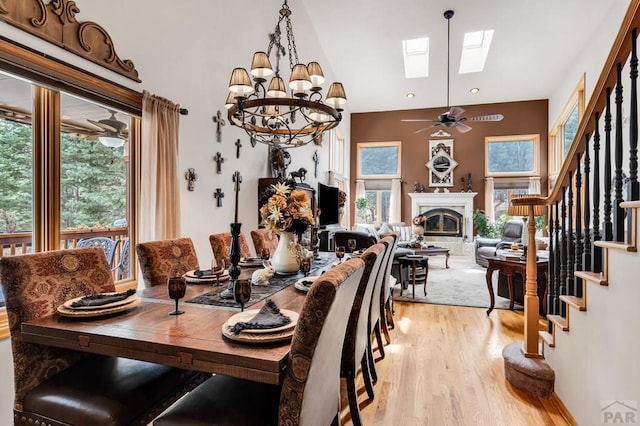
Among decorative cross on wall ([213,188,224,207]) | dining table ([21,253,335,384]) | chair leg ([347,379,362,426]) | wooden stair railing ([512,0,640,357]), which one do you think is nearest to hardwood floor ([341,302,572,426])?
chair leg ([347,379,362,426])

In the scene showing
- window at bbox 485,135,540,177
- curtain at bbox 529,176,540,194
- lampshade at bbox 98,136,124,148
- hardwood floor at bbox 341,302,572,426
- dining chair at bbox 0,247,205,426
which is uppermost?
window at bbox 485,135,540,177

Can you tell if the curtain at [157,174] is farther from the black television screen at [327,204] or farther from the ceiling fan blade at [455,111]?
the ceiling fan blade at [455,111]

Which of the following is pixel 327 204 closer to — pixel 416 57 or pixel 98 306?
pixel 416 57

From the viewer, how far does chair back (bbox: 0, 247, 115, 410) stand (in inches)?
55.2

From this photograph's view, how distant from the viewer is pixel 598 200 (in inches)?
74.7

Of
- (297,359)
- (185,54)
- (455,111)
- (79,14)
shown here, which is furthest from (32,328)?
(455,111)

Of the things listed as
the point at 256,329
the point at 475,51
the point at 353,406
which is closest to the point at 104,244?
the point at 256,329

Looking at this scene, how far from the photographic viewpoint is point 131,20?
2.67 m

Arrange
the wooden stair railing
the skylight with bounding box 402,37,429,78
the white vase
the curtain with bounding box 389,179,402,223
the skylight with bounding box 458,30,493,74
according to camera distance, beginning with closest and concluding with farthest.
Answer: the wooden stair railing
the white vase
the skylight with bounding box 458,30,493,74
the skylight with bounding box 402,37,429,78
the curtain with bounding box 389,179,402,223

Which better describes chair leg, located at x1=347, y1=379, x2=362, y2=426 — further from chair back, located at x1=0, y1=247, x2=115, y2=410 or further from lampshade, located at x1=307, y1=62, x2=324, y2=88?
lampshade, located at x1=307, y1=62, x2=324, y2=88

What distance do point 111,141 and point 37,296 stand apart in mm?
1665

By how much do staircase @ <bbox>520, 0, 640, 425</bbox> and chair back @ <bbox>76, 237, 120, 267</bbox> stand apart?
10.4 ft

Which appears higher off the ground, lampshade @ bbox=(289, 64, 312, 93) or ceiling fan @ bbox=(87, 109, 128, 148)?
lampshade @ bbox=(289, 64, 312, 93)

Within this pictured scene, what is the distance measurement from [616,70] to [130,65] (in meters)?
3.08
